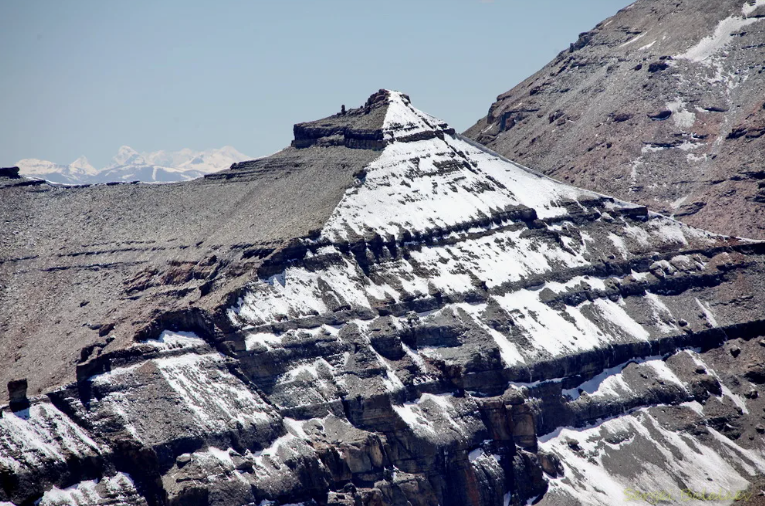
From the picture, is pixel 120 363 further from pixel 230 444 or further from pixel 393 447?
pixel 393 447

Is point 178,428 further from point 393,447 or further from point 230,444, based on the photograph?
point 393,447

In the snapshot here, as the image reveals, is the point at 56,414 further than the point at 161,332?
No

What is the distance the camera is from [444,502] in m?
196

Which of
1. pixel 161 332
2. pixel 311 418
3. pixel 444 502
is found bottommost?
pixel 444 502

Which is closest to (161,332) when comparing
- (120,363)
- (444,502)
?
(120,363)

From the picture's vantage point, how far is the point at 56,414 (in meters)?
171

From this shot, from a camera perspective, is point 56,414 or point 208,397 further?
point 208,397

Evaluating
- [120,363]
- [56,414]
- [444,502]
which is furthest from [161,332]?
[444,502]

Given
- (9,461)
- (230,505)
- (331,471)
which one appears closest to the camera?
(9,461)

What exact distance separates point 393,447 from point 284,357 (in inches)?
646

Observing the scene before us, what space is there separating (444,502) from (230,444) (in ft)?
96.3

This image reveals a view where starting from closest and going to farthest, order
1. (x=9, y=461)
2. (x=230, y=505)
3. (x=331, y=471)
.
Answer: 1. (x=9, y=461)
2. (x=230, y=505)
3. (x=331, y=471)

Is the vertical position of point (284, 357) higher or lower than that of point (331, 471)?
higher

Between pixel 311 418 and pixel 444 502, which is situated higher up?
pixel 311 418
